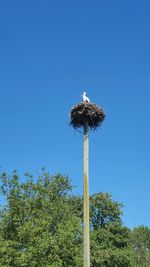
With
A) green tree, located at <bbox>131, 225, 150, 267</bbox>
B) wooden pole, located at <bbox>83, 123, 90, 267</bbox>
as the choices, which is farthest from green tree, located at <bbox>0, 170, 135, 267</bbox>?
green tree, located at <bbox>131, 225, 150, 267</bbox>

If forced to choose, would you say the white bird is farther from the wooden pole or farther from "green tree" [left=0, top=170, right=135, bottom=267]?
"green tree" [left=0, top=170, right=135, bottom=267]

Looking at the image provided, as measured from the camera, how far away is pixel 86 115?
26703mm

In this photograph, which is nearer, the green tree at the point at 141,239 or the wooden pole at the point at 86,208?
the wooden pole at the point at 86,208

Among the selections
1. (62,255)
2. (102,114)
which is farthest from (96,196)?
(102,114)

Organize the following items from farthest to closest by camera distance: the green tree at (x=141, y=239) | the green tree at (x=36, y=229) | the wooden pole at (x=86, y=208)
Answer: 1. the green tree at (x=141, y=239)
2. the green tree at (x=36, y=229)
3. the wooden pole at (x=86, y=208)

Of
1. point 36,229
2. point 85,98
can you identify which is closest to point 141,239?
point 36,229

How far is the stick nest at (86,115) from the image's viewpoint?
26.7 m

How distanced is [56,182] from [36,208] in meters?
12.6

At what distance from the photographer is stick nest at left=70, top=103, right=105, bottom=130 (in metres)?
26.7

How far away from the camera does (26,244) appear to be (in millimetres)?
37312

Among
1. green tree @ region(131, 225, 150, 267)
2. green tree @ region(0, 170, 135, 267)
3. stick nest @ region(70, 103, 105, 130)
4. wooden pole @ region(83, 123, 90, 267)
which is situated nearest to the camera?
wooden pole @ region(83, 123, 90, 267)

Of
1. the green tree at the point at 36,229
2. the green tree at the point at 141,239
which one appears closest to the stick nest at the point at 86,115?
the green tree at the point at 36,229

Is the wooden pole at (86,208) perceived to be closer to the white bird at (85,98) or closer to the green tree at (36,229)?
the white bird at (85,98)

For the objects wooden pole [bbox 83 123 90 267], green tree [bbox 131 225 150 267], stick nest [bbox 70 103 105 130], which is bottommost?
wooden pole [bbox 83 123 90 267]
